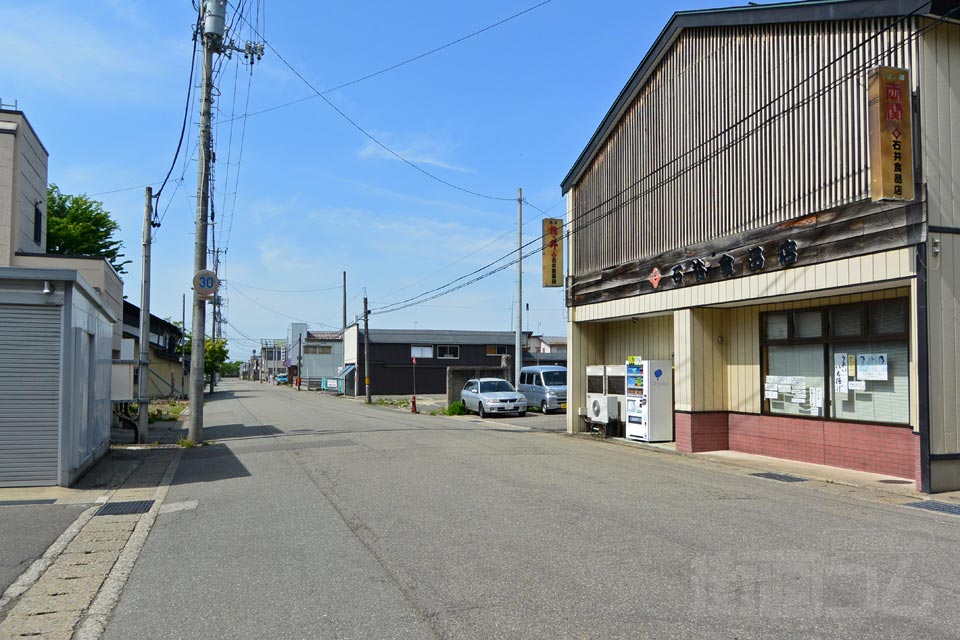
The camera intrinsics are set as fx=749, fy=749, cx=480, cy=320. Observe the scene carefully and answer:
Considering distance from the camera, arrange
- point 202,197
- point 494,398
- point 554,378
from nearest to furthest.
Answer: point 202,197 → point 494,398 → point 554,378

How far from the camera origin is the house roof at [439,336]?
5547 centimetres

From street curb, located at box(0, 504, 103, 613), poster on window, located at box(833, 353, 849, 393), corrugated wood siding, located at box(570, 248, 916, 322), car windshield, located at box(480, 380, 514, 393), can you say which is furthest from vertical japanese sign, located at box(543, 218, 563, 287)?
street curb, located at box(0, 504, 103, 613)

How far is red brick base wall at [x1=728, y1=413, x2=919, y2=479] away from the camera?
469 inches

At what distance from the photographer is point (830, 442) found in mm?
13367

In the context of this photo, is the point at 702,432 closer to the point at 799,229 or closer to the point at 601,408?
the point at 601,408

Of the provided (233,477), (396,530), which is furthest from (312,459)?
(396,530)

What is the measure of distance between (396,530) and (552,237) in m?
16.1

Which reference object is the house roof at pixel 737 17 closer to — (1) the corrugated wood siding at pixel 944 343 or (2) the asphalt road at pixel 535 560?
(1) the corrugated wood siding at pixel 944 343

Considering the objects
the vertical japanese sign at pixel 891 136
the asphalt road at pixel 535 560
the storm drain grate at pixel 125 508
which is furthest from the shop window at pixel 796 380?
the storm drain grate at pixel 125 508

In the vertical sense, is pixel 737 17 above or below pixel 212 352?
above

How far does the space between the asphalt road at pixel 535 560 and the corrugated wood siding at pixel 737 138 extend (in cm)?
532

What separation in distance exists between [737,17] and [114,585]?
1444 centimetres

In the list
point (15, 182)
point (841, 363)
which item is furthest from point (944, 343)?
point (15, 182)

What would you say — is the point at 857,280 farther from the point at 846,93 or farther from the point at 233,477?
the point at 233,477
